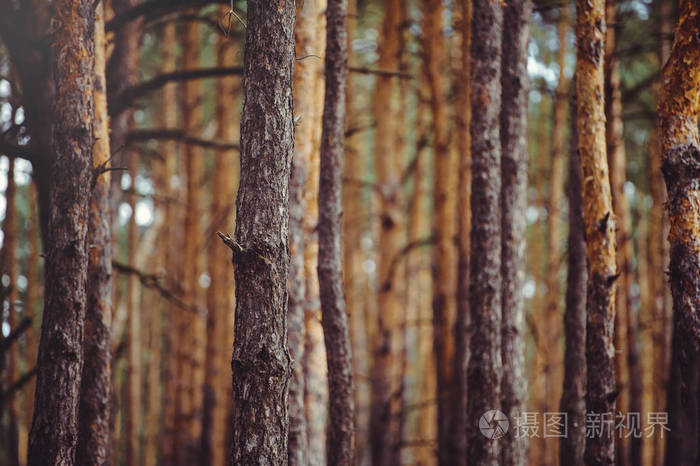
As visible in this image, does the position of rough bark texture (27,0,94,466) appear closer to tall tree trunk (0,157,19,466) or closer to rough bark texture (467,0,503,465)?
rough bark texture (467,0,503,465)

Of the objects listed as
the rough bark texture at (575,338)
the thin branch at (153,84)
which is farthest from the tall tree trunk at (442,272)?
the thin branch at (153,84)

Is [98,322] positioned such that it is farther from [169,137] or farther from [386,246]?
[386,246]

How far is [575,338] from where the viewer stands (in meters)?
6.09

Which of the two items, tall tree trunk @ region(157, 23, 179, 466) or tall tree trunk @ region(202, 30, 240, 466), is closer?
tall tree trunk @ region(202, 30, 240, 466)

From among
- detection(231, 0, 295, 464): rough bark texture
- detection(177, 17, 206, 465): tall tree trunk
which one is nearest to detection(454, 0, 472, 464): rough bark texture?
detection(177, 17, 206, 465): tall tree trunk

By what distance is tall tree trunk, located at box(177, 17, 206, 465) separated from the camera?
29.4 ft

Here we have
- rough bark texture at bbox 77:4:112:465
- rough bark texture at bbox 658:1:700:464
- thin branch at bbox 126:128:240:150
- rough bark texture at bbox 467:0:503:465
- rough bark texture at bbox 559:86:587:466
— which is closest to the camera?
rough bark texture at bbox 658:1:700:464

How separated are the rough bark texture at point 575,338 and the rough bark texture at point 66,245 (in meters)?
4.26

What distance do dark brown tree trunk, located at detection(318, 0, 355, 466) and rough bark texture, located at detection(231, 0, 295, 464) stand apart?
1676 millimetres

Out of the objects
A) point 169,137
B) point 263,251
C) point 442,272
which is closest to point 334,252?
point 263,251

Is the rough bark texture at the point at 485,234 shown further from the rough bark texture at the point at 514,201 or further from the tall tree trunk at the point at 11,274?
the tall tree trunk at the point at 11,274

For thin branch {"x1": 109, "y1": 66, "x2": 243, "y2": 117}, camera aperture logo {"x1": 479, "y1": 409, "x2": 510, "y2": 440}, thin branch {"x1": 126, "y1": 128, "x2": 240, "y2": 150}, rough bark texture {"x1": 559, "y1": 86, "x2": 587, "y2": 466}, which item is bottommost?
camera aperture logo {"x1": 479, "y1": 409, "x2": 510, "y2": 440}

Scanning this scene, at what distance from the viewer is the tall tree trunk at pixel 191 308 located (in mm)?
8961

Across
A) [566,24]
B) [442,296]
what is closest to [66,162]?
[442,296]
